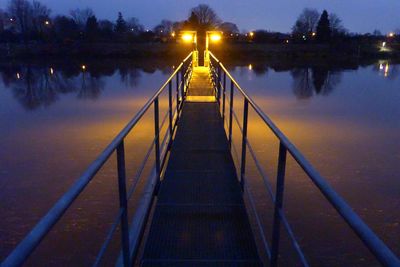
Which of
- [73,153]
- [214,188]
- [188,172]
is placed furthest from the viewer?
[73,153]

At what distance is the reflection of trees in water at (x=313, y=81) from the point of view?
94.8 feet

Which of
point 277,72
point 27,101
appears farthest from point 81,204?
→ point 277,72

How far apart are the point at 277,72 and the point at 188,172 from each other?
38443mm

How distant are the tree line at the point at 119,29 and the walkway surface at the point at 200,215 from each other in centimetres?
5200

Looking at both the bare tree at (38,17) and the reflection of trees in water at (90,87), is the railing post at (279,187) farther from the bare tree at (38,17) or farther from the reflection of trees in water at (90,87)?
the bare tree at (38,17)

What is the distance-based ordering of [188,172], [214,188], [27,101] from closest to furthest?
[214,188] < [188,172] < [27,101]

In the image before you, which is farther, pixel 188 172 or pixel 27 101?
pixel 27 101

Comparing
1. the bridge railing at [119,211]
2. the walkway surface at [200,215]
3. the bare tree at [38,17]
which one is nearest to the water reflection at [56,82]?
the walkway surface at [200,215]

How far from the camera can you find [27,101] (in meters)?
24.6

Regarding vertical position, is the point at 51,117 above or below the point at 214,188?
below

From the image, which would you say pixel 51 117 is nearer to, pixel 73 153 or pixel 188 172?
pixel 73 153

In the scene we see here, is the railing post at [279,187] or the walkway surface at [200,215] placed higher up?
the railing post at [279,187]

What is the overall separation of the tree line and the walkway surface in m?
52.0

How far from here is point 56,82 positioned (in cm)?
3369
